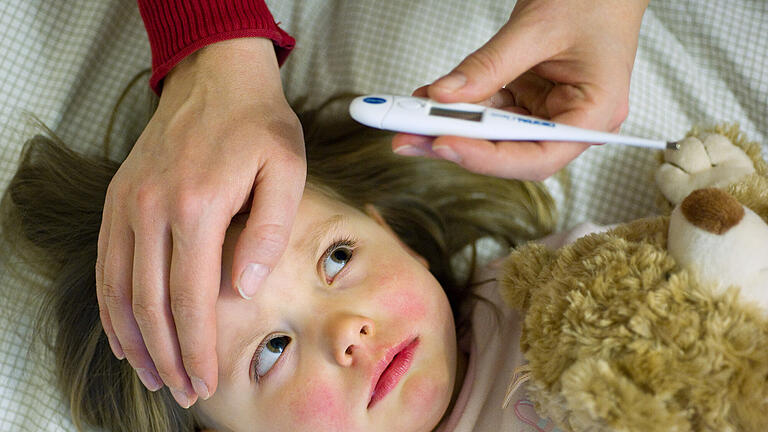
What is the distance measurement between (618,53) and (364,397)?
20.6 inches

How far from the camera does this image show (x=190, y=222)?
782 millimetres

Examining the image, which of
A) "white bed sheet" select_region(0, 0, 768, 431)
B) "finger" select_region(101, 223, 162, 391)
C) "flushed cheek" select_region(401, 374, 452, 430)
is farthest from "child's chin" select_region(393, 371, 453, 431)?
"white bed sheet" select_region(0, 0, 768, 431)

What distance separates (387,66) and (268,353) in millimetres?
609

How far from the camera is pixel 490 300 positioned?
1169mm

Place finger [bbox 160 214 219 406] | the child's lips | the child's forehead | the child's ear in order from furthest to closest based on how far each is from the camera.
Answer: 1. the child's ear
2. the child's forehead
3. the child's lips
4. finger [bbox 160 214 219 406]

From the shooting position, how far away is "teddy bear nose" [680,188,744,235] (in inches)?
27.5

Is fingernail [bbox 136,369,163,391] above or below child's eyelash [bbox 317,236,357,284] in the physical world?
below

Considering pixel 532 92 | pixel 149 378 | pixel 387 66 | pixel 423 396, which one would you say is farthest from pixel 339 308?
pixel 387 66

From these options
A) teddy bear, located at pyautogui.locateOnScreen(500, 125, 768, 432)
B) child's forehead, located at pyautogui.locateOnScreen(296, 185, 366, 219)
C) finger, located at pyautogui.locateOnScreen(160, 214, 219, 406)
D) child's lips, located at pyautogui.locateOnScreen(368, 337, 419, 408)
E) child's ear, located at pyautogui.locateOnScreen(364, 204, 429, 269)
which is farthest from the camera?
child's ear, located at pyautogui.locateOnScreen(364, 204, 429, 269)

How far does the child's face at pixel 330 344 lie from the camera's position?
2.90 ft

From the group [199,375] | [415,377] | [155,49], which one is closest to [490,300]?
[415,377]

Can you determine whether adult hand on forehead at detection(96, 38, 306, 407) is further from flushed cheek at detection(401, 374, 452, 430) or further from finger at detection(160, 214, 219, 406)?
flushed cheek at detection(401, 374, 452, 430)

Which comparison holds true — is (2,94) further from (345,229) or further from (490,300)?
(490,300)

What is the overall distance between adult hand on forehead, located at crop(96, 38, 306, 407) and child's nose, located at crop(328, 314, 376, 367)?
0.12 meters
